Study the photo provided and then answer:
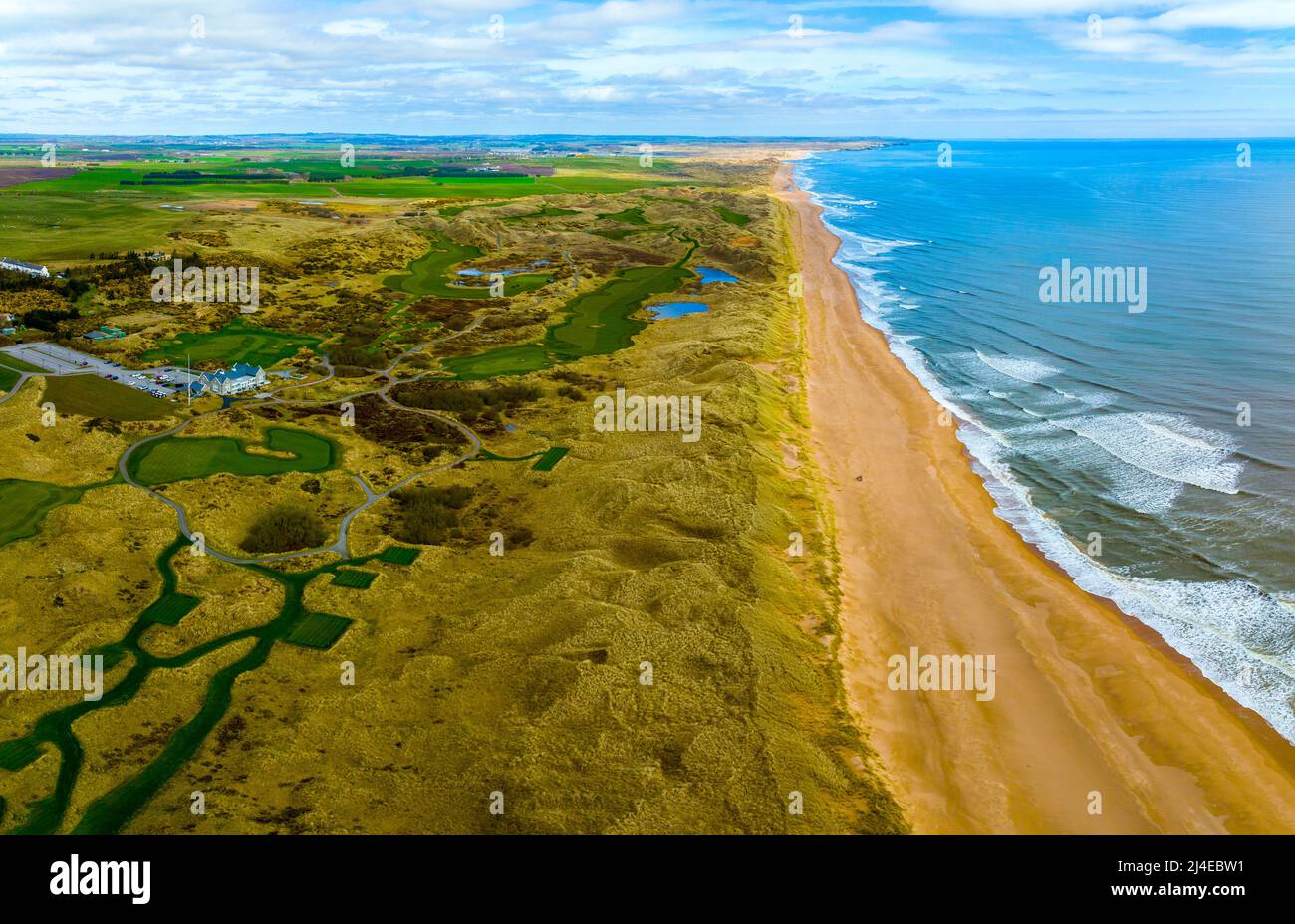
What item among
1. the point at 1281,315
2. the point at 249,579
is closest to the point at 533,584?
the point at 249,579

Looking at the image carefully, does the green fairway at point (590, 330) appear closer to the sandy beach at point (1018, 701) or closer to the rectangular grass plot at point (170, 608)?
the sandy beach at point (1018, 701)

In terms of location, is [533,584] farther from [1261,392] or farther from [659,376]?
[1261,392]

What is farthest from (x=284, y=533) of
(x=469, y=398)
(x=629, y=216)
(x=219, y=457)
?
(x=629, y=216)

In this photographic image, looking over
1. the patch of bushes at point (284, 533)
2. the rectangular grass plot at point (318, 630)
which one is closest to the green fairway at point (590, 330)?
the patch of bushes at point (284, 533)

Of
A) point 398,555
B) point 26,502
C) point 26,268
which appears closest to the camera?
point 398,555

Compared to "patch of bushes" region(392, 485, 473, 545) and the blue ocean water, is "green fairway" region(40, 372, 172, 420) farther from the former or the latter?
the blue ocean water

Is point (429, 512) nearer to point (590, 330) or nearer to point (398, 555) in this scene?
point (398, 555)
